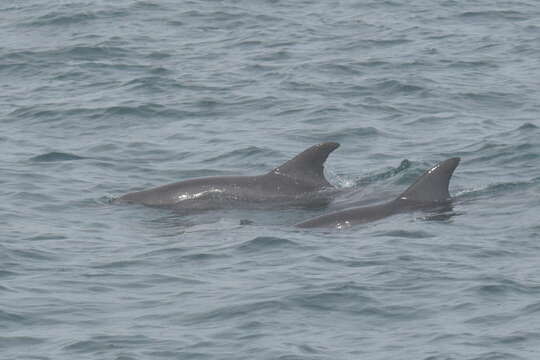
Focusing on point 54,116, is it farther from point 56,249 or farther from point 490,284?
point 490,284

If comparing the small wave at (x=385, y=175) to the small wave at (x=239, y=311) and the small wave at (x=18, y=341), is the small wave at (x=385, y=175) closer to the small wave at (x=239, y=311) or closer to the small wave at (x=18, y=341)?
the small wave at (x=239, y=311)

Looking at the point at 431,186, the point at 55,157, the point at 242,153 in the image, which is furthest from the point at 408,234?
the point at 55,157

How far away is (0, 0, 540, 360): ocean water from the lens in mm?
13031

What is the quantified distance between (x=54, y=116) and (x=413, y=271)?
35.3 ft

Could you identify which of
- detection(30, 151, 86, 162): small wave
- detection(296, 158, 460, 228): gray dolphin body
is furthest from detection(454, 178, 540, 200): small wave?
detection(30, 151, 86, 162): small wave

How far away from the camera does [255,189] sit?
18.9 metres

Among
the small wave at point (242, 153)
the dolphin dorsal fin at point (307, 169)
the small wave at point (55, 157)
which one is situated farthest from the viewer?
the small wave at point (242, 153)

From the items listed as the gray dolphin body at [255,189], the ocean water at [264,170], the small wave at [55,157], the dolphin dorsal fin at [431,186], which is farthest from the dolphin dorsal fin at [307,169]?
the small wave at [55,157]

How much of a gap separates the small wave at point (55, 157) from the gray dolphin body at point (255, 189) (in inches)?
103

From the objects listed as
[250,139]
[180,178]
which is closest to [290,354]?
[180,178]

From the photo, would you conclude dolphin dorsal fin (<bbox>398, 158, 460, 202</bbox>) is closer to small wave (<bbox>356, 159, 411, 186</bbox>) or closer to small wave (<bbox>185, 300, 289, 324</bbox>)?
small wave (<bbox>356, 159, 411, 186</bbox>)

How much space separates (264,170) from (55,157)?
3078 mm

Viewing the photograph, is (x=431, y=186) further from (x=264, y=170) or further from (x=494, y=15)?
(x=494, y=15)

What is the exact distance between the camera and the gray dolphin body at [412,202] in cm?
1712
